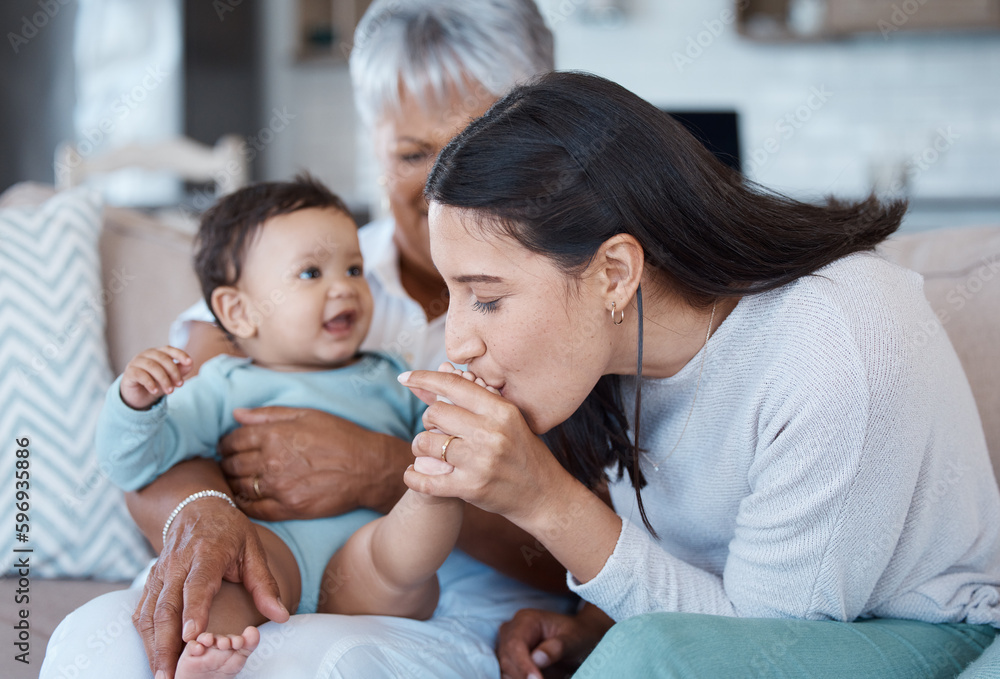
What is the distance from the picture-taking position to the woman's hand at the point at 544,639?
121cm

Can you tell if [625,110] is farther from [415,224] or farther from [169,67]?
[169,67]

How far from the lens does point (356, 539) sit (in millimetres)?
1217

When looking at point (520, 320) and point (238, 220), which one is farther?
point (238, 220)

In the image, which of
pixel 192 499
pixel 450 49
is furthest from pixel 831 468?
pixel 450 49

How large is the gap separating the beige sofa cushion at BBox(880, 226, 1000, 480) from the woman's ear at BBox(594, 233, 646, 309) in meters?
0.66

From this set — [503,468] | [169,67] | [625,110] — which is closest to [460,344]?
[503,468]

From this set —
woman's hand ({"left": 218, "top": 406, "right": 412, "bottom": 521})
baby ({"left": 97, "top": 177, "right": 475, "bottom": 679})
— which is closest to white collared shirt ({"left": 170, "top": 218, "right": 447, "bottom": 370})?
baby ({"left": 97, "top": 177, "right": 475, "bottom": 679})

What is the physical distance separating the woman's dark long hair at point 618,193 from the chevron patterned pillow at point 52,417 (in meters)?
0.82

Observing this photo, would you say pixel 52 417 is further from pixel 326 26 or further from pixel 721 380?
pixel 326 26

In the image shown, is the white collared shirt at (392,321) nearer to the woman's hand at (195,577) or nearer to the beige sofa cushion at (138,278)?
the beige sofa cushion at (138,278)

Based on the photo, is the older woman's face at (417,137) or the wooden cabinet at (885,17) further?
the wooden cabinet at (885,17)

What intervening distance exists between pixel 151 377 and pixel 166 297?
599 millimetres

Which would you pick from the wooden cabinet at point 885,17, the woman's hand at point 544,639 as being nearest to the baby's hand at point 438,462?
the woman's hand at point 544,639

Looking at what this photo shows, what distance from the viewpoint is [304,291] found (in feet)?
4.59
